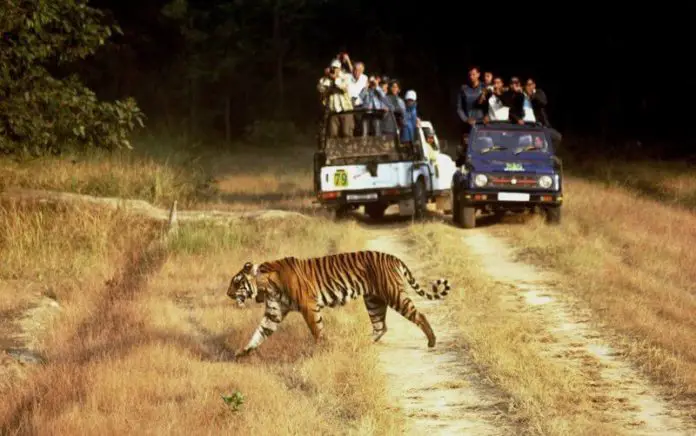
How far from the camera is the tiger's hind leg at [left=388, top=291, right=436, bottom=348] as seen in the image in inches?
472

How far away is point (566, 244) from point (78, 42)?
6.98 meters

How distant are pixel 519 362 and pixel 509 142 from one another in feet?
34.7

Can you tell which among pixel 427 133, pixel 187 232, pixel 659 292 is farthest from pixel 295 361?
pixel 427 133

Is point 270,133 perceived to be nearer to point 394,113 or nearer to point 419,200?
point 394,113

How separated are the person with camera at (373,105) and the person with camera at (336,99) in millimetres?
253

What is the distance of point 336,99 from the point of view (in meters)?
23.3

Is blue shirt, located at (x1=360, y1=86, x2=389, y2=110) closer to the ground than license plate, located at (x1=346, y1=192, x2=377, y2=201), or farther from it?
farther from it

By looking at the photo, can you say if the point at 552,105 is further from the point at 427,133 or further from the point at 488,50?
the point at 427,133

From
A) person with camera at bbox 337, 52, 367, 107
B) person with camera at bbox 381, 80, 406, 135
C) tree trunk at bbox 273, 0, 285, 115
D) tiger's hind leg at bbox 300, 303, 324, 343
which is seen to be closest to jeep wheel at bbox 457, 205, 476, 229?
person with camera at bbox 381, 80, 406, 135

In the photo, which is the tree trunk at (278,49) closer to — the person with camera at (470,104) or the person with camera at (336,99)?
the person with camera at (336,99)

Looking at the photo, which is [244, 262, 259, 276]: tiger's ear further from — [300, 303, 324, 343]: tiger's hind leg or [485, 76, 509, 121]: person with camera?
[485, 76, 509, 121]: person with camera

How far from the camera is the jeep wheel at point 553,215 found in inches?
838

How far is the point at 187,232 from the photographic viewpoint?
18.9 metres

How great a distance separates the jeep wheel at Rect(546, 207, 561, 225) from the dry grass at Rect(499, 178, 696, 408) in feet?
0.58
